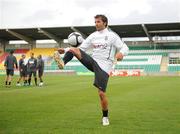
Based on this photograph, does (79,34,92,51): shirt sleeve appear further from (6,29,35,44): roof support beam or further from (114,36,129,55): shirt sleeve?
(6,29,35,44): roof support beam

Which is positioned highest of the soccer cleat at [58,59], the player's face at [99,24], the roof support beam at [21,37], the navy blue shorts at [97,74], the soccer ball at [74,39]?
the roof support beam at [21,37]

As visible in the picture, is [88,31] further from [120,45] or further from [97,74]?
[97,74]

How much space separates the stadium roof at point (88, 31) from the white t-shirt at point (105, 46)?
170ft

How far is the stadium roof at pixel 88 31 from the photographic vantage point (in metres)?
61.1

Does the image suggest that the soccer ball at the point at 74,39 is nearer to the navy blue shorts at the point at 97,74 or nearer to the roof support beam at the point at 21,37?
the navy blue shorts at the point at 97,74

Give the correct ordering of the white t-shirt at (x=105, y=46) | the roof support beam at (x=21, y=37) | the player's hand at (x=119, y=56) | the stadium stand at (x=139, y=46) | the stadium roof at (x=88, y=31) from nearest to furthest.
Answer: the player's hand at (x=119, y=56) < the white t-shirt at (x=105, y=46) < the stadium stand at (x=139, y=46) < the stadium roof at (x=88, y=31) < the roof support beam at (x=21, y=37)

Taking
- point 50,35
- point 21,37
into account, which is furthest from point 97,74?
point 21,37

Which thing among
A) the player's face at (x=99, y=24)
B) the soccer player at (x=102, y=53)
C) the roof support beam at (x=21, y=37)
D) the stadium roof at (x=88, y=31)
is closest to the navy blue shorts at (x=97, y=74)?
the soccer player at (x=102, y=53)

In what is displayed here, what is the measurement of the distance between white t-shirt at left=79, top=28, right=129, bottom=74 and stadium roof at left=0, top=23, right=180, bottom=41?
51.9 metres

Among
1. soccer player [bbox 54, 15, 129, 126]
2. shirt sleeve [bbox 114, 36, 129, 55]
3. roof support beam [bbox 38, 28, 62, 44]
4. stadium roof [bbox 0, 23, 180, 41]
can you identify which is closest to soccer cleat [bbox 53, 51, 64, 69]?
soccer player [bbox 54, 15, 129, 126]

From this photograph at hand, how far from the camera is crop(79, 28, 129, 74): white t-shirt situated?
7.86 metres

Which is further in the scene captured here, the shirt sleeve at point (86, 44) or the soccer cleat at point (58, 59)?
the shirt sleeve at point (86, 44)

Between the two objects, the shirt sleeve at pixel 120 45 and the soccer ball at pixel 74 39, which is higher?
the soccer ball at pixel 74 39

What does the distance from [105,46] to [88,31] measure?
58.2 meters
